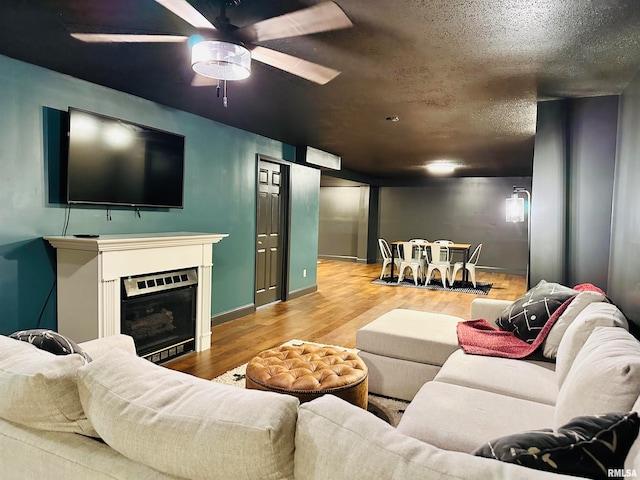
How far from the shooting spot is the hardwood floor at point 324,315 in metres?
3.79

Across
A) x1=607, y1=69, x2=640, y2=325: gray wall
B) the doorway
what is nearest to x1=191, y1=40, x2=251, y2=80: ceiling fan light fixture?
x1=607, y1=69, x2=640, y2=325: gray wall

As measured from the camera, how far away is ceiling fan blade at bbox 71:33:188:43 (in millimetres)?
2367

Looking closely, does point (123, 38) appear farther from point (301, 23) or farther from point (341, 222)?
point (341, 222)

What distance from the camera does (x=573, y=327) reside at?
2094 mm

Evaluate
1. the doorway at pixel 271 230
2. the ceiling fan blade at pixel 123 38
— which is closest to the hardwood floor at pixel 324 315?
the doorway at pixel 271 230

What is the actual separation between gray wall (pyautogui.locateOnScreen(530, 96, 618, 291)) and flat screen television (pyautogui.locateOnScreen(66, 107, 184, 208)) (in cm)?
331

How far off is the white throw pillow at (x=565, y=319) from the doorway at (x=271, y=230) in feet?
12.3

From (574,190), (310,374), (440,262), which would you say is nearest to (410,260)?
(440,262)

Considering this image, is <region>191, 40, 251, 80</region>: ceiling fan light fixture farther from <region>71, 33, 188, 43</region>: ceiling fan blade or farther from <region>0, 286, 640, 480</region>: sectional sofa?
<region>0, 286, 640, 480</region>: sectional sofa

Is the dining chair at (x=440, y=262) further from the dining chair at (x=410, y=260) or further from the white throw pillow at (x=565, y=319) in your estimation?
the white throw pillow at (x=565, y=319)

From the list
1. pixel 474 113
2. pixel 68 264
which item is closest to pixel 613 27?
pixel 474 113

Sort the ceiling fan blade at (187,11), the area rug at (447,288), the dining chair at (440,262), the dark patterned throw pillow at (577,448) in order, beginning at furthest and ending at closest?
the dining chair at (440,262) < the area rug at (447,288) < the ceiling fan blade at (187,11) < the dark patterned throw pillow at (577,448)

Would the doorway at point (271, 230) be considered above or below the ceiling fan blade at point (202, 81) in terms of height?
below

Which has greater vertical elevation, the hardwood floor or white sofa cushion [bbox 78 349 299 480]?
white sofa cushion [bbox 78 349 299 480]
